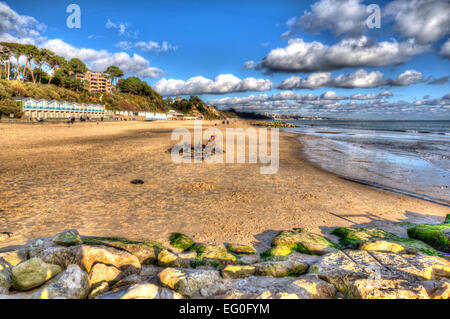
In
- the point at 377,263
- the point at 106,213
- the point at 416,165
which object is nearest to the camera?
the point at 377,263

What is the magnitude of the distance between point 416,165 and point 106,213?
23211 millimetres

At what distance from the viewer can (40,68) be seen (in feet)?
288

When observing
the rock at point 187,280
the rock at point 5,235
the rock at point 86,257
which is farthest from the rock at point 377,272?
the rock at point 5,235

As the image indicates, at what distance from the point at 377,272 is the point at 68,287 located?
5.44 metres

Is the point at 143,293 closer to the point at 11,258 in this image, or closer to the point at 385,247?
the point at 11,258

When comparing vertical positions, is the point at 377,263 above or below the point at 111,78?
below

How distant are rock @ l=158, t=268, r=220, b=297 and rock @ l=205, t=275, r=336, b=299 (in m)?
0.19

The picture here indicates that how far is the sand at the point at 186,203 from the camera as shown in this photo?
7152 mm

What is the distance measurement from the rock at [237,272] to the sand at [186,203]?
6.47 feet
